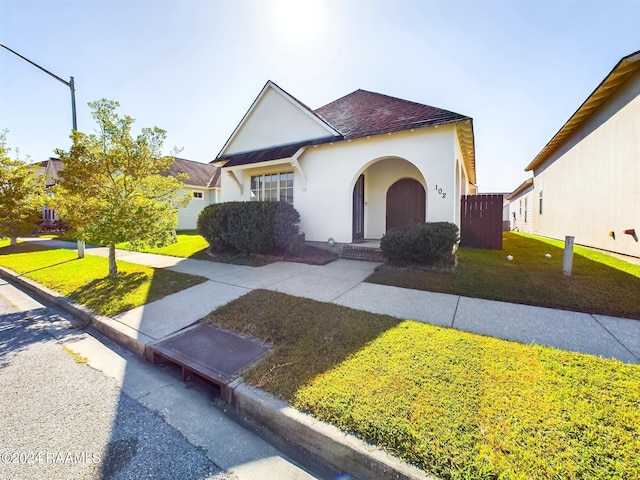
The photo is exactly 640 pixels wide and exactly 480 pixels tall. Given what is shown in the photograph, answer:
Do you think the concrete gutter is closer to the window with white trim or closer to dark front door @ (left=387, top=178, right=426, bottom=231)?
the window with white trim

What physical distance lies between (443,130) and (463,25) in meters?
2.76

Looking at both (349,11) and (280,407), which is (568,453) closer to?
(280,407)

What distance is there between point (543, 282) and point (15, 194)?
63.4ft

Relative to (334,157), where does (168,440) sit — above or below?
below

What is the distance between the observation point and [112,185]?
21.9 ft

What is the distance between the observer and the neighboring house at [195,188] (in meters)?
22.1

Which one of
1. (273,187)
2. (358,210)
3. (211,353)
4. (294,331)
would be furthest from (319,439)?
(273,187)

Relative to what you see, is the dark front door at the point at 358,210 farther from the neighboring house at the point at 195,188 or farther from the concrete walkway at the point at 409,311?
the neighboring house at the point at 195,188

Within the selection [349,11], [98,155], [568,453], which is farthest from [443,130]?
[98,155]

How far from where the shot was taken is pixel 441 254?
21.8ft

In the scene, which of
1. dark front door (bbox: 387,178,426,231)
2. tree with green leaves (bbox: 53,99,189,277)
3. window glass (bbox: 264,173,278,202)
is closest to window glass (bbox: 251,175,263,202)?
window glass (bbox: 264,173,278,202)

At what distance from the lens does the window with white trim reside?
11.1 metres

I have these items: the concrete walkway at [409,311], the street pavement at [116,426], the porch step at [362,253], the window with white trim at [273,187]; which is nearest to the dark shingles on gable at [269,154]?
the window with white trim at [273,187]

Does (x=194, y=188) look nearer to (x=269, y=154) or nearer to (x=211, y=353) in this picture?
(x=269, y=154)
